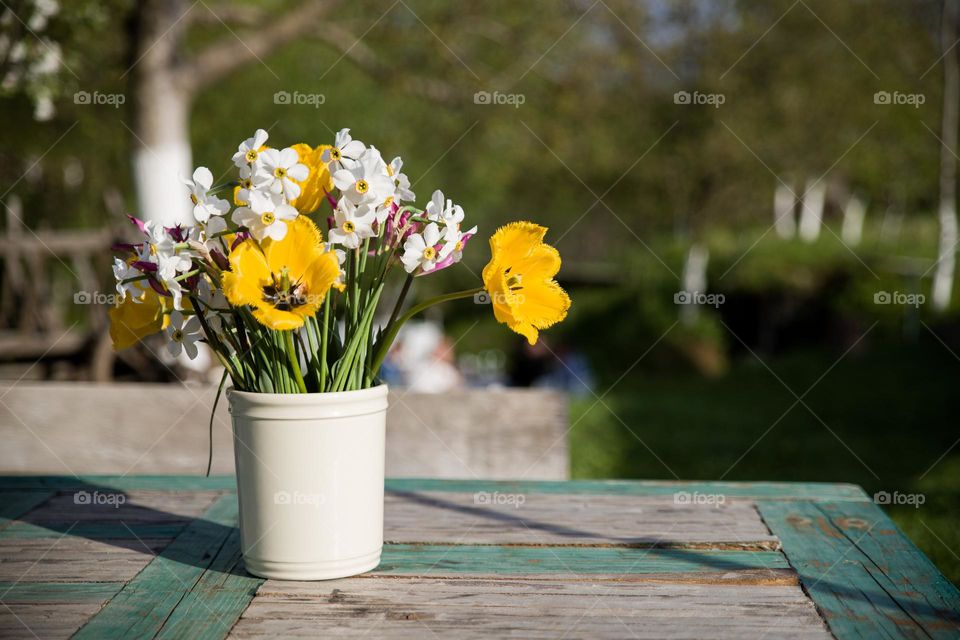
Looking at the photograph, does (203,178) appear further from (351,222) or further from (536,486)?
(536,486)

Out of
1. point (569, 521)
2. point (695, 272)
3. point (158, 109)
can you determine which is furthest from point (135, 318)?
point (695, 272)

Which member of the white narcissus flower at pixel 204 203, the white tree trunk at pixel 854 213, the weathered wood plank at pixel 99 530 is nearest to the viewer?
the white narcissus flower at pixel 204 203

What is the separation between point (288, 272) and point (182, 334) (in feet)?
0.80

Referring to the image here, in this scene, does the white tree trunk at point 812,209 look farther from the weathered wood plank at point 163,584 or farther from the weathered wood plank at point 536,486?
the weathered wood plank at point 163,584

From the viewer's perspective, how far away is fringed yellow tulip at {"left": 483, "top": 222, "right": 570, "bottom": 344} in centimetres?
141

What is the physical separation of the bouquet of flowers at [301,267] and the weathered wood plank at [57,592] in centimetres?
37

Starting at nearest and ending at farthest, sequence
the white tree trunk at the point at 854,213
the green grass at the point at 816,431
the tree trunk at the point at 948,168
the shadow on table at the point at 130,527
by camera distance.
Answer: the shadow on table at the point at 130,527 → the green grass at the point at 816,431 → the tree trunk at the point at 948,168 → the white tree trunk at the point at 854,213

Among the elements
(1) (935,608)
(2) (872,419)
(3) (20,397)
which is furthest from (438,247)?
(2) (872,419)

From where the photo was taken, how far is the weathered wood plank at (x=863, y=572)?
1311 millimetres

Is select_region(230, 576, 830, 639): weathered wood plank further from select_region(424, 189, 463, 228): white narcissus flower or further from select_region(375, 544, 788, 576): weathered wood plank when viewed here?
select_region(424, 189, 463, 228): white narcissus flower

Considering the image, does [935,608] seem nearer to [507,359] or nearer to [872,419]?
[872,419]

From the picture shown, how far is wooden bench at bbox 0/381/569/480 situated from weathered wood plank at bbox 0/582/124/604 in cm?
179

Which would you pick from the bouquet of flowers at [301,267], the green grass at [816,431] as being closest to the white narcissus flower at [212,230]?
the bouquet of flowers at [301,267]

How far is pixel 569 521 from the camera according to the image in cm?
178
